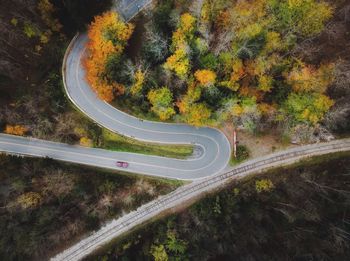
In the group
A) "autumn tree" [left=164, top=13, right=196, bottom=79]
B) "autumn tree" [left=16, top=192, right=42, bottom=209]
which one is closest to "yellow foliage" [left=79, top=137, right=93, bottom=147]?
"autumn tree" [left=16, top=192, right=42, bottom=209]

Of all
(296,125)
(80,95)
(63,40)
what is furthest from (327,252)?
(63,40)

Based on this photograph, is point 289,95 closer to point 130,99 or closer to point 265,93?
point 265,93

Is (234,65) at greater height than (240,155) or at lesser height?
greater

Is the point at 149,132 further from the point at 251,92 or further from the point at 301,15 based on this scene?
the point at 301,15

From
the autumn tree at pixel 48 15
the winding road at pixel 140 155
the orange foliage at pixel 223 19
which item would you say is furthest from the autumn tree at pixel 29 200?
the orange foliage at pixel 223 19

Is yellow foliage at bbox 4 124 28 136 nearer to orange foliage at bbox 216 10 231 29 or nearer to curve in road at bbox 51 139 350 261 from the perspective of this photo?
curve in road at bbox 51 139 350 261

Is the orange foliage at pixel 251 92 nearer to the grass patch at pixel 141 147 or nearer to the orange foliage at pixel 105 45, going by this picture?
the grass patch at pixel 141 147

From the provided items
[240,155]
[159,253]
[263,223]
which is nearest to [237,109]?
[240,155]
